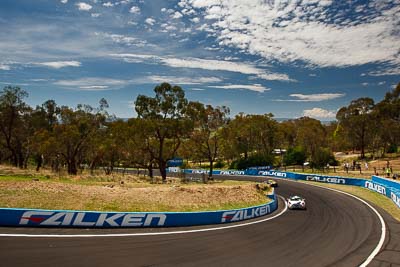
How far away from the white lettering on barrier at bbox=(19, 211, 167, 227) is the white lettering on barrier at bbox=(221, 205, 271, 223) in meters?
6.10

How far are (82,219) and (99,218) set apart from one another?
97 cm

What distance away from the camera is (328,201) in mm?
40219

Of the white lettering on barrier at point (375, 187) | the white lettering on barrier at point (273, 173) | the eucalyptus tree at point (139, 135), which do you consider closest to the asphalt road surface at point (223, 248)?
the white lettering on barrier at point (375, 187)

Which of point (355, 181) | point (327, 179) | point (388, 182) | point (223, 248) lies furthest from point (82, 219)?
point (327, 179)

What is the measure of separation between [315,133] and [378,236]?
2766 inches

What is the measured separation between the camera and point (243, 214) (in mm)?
26734

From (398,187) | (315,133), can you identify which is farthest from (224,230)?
(315,133)

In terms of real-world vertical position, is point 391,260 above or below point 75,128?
below

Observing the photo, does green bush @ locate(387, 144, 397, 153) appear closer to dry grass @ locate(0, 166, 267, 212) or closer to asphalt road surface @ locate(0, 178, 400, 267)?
dry grass @ locate(0, 166, 267, 212)

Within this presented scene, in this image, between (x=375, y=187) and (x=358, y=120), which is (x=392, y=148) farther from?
(x=375, y=187)

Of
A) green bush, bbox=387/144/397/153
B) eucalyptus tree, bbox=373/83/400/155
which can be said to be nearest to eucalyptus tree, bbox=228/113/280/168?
eucalyptus tree, bbox=373/83/400/155

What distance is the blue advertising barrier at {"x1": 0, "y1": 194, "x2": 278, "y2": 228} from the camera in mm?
17547

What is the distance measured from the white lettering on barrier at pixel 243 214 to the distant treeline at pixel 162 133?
1018 inches

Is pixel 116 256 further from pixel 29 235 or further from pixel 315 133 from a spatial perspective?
pixel 315 133
